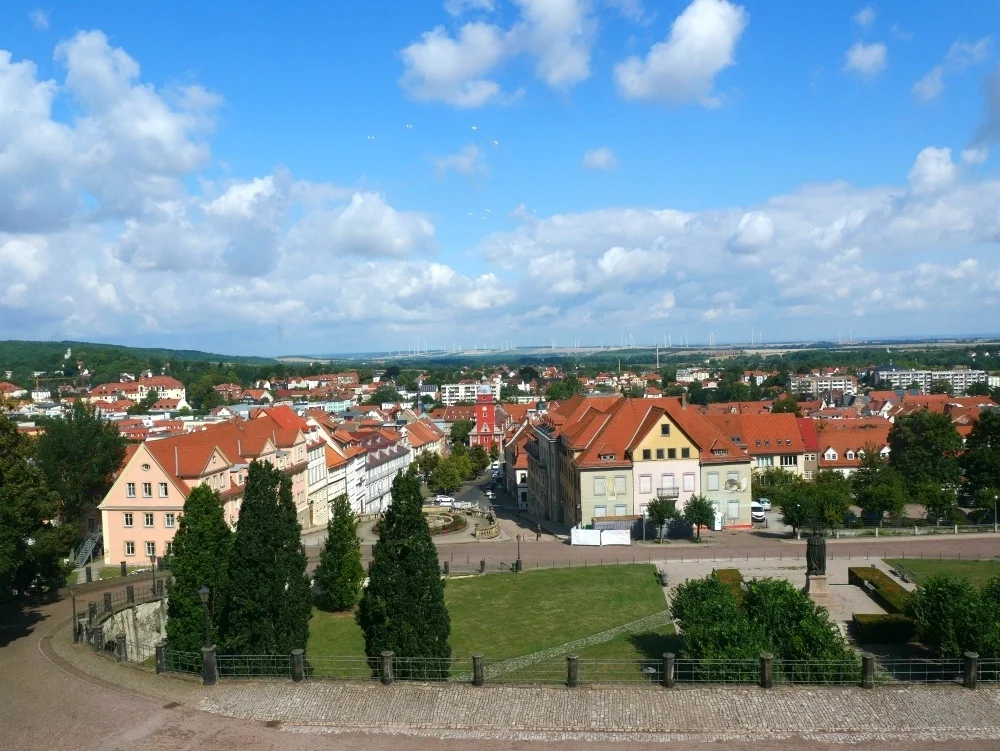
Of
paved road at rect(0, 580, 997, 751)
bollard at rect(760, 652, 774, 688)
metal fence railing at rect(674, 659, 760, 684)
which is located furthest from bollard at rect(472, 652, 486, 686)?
bollard at rect(760, 652, 774, 688)

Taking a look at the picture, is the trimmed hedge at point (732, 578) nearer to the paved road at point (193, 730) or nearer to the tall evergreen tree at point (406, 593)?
the paved road at point (193, 730)

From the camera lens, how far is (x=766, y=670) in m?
21.2

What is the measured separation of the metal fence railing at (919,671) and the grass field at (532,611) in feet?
27.0

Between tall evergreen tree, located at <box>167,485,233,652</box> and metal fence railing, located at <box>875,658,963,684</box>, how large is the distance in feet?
69.9

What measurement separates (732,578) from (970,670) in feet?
55.4

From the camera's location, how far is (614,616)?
3450 cm

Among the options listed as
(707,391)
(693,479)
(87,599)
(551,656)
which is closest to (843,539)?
(693,479)

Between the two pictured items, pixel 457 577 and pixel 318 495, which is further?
pixel 318 495

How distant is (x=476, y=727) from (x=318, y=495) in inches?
1816

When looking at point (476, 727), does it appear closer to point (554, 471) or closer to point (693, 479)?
point (693, 479)

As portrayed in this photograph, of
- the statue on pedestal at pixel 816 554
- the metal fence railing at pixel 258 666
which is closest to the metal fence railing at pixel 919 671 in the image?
the statue on pedestal at pixel 816 554

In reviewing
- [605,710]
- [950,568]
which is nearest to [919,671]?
[605,710]

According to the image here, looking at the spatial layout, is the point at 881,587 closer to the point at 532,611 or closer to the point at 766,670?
the point at 532,611

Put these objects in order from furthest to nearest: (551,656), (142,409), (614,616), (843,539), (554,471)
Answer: (142,409), (554,471), (843,539), (614,616), (551,656)
